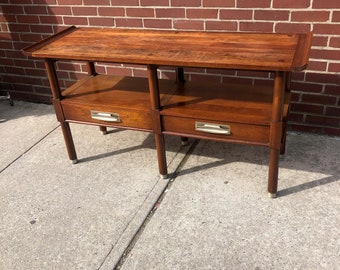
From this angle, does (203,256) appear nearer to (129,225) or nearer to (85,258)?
(129,225)

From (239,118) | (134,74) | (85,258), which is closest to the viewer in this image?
(85,258)

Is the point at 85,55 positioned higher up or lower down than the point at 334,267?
higher up

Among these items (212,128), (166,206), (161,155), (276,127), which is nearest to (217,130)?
(212,128)

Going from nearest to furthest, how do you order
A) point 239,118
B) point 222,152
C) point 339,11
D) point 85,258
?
1. point 85,258
2. point 239,118
3. point 339,11
4. point 222,152

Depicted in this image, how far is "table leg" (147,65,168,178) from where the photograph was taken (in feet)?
8.11

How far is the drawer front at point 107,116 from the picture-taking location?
2701mm

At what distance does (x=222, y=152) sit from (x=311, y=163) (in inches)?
27.2

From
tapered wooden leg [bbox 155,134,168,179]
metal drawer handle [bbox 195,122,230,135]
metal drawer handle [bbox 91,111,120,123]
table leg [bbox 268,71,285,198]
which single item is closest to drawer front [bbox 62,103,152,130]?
metal drawer handle [bbox 91,111,120,123]

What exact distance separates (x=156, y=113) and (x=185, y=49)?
1.54 ft

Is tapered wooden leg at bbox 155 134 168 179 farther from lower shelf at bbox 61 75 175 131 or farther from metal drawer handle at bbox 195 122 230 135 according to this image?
metal drawer handle at bbox 195 122 230 135

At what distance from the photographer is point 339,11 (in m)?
2.77

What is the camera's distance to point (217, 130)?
2.51 m

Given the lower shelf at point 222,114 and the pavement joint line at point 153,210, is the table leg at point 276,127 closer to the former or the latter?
the lower shelf at point 222,114

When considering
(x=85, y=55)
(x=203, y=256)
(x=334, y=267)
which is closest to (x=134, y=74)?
(x=85, y=55)
